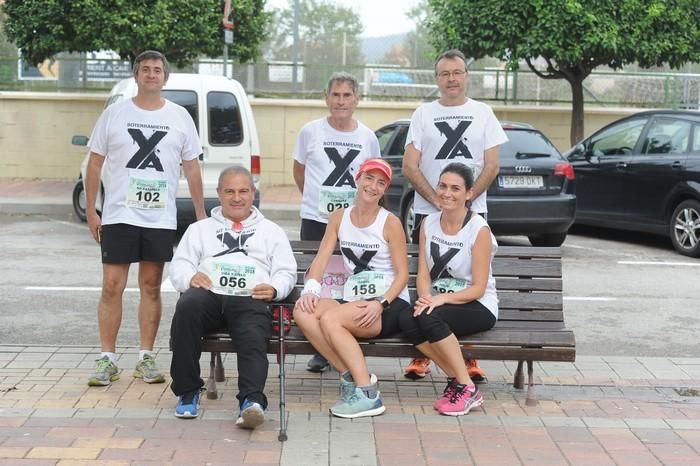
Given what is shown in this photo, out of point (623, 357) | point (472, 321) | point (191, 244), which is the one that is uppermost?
point (191, 244)

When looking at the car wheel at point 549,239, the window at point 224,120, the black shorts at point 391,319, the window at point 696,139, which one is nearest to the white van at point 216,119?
the window at point 224,120

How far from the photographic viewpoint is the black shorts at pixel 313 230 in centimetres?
664

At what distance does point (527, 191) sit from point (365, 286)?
622cm

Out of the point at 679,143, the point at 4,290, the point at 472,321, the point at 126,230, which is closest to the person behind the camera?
the point at 472,321

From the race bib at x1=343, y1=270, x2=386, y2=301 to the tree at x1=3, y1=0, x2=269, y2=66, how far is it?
11485 mm

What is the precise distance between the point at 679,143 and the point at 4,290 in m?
7.30

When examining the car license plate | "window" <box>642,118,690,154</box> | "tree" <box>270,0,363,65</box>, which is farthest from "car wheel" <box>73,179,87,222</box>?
"window" <box>642,118,690,154</box>

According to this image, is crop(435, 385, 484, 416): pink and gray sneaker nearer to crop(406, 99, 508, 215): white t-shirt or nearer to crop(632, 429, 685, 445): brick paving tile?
crop(632, 429, 685, 445): brick paving tile

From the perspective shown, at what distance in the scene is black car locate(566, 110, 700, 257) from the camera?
12.0 m

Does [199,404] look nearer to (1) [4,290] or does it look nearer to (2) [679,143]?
(1) [4,290]

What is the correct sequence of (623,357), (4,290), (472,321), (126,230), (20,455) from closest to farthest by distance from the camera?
(20,455)
(472,321)
(126,230)
(623,357)
(4,290)

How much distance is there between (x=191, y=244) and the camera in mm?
5895

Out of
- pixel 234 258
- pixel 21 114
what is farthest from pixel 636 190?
pixel 21 114

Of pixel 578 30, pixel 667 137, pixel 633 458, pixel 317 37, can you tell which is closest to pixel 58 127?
pixel 317 37
